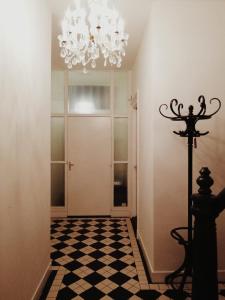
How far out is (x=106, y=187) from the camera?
502 cm

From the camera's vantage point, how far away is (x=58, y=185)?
16.5ft

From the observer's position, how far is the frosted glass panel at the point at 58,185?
5023 mm

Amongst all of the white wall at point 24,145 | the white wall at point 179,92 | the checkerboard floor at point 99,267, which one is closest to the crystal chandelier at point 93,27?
the white wall at point 24,145

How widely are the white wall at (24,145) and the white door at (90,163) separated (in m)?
2.33

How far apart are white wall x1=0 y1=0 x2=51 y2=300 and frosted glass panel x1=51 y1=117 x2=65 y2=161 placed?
2.38 metres

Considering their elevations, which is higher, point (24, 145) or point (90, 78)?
point (90, 78)

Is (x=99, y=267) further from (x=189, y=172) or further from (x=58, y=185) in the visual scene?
(x=58, y=185)

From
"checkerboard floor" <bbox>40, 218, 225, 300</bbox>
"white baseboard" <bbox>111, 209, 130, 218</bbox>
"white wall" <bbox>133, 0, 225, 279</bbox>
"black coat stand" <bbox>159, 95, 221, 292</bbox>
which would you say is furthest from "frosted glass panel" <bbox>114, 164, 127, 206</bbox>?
"black coat stand" <bbox>159, 95, 221, 292</bbox>

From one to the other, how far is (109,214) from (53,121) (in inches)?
84.7

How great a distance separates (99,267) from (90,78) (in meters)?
3.51

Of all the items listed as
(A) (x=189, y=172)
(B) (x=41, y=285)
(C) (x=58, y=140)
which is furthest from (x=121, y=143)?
(B) (x=41, y=285)

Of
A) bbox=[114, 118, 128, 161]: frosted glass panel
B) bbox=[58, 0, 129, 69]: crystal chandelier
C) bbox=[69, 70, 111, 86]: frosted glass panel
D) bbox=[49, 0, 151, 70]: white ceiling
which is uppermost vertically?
bbox=[49, 0, 151, 70]: white ceiling

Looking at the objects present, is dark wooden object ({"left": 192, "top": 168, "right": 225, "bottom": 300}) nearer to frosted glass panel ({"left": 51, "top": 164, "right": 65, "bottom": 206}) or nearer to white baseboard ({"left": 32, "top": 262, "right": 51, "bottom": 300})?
white baseboard ({"left": 32, "top": 262, "right": 51, "bottom": 300})

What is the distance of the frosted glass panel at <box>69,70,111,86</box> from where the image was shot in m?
5.02
